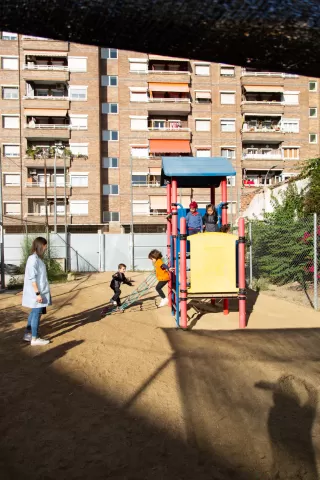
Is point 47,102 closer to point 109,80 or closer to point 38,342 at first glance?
point 109,80

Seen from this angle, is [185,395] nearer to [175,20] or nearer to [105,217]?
[175,20]

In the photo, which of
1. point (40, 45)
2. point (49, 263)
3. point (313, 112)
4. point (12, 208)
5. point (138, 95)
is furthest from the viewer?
point (313, 112)

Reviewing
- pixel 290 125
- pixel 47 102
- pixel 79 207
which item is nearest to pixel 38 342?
pixel 79 207

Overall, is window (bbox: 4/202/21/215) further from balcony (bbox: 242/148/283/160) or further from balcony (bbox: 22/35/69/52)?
balcony (bbox: 242/148/283/160)

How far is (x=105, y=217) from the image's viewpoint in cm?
3519

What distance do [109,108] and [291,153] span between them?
59.2 ft

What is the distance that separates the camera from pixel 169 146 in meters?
35.7

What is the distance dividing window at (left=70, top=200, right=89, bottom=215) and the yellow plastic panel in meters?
28.2

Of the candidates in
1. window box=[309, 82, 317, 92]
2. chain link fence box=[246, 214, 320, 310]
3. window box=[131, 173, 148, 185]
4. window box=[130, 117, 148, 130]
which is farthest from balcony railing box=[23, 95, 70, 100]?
chain link fence box=[246, 214, 320, 310]

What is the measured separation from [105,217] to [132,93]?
1174 cm

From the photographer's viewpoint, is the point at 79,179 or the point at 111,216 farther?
the point at 111,216

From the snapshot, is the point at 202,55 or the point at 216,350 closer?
the point at 202,55

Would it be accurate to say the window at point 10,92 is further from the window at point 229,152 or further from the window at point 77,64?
the window at point 229,152

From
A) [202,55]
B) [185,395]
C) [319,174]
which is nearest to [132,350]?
[185,395]
